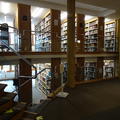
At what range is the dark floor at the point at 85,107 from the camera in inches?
108

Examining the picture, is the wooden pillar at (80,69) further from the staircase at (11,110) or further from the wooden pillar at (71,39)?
the staircase at (11,110)

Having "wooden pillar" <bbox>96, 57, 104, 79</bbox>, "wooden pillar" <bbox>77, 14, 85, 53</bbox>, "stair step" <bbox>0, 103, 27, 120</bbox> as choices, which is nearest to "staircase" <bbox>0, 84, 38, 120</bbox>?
"stair step" <bbox>0, 103, 27, 120</bbox>

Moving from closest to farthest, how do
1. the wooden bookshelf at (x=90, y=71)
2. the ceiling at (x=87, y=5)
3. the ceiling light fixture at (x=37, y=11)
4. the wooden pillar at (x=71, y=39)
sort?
the wooden pillar at (x=71, y=39)
the ceiling at (x=87, y=5)
the ceiling light fixture at (x=37, y=11)
the wooden bookshelf at (x=90, y=71)

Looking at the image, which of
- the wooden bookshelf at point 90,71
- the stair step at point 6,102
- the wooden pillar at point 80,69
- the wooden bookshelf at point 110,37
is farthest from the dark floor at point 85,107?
the wooden bookshelf at point 110,37

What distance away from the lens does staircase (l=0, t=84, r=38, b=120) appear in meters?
2.42

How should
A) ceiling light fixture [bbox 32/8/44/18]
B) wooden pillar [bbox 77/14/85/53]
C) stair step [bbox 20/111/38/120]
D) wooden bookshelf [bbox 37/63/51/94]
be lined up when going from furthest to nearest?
ceiling light fixture [bbox 32/8/44/18], wooden pillar [bbox 77/14/85/53], wooden bookshelf [bbox 37/63/51/94], stair step [bbox 20/111/38/120]

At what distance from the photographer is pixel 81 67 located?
7250mm

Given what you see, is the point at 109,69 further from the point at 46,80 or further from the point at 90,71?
the point at 46,80

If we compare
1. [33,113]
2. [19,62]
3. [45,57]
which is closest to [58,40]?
[45,57]

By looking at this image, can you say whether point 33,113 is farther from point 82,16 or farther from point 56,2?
point 82,16

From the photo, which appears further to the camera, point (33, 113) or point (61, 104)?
point (61, 104)

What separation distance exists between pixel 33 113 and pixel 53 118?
0.38 m

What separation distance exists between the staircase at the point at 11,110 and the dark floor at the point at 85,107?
0.27 m

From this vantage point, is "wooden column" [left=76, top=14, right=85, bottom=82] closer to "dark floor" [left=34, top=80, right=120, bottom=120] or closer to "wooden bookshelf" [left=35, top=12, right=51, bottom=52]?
"wooden bookshelf" [left=35, top=12, right=51, bottom=52]
